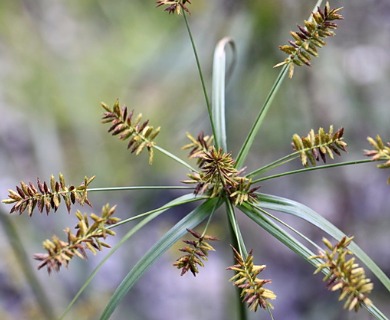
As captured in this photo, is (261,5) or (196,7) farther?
(196,7)

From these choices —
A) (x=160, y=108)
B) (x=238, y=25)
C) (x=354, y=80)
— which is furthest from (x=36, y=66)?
(x=354, y=80)

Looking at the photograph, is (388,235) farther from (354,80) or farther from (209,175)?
(209,175)

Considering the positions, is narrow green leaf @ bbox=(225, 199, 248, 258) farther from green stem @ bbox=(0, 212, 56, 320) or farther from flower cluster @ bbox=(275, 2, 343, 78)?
green stem @ bbox=(0, 212, 56, 320)

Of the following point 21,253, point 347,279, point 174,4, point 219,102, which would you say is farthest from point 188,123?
point 347,279

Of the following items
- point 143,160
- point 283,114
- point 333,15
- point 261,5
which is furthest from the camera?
point 143,160

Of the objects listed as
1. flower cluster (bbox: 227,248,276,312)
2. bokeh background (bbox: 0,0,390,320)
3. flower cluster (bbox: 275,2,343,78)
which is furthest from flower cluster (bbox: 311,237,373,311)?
bokeh background (bbox: 0,0,390,320)

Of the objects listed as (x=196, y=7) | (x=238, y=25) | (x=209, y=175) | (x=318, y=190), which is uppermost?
(x=196, y=7)

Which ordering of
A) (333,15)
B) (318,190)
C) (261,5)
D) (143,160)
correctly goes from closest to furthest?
(333,15), (261,5), (143,160), (318,190)

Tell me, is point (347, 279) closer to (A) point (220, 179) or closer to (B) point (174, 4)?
(A) point (220, 179)
